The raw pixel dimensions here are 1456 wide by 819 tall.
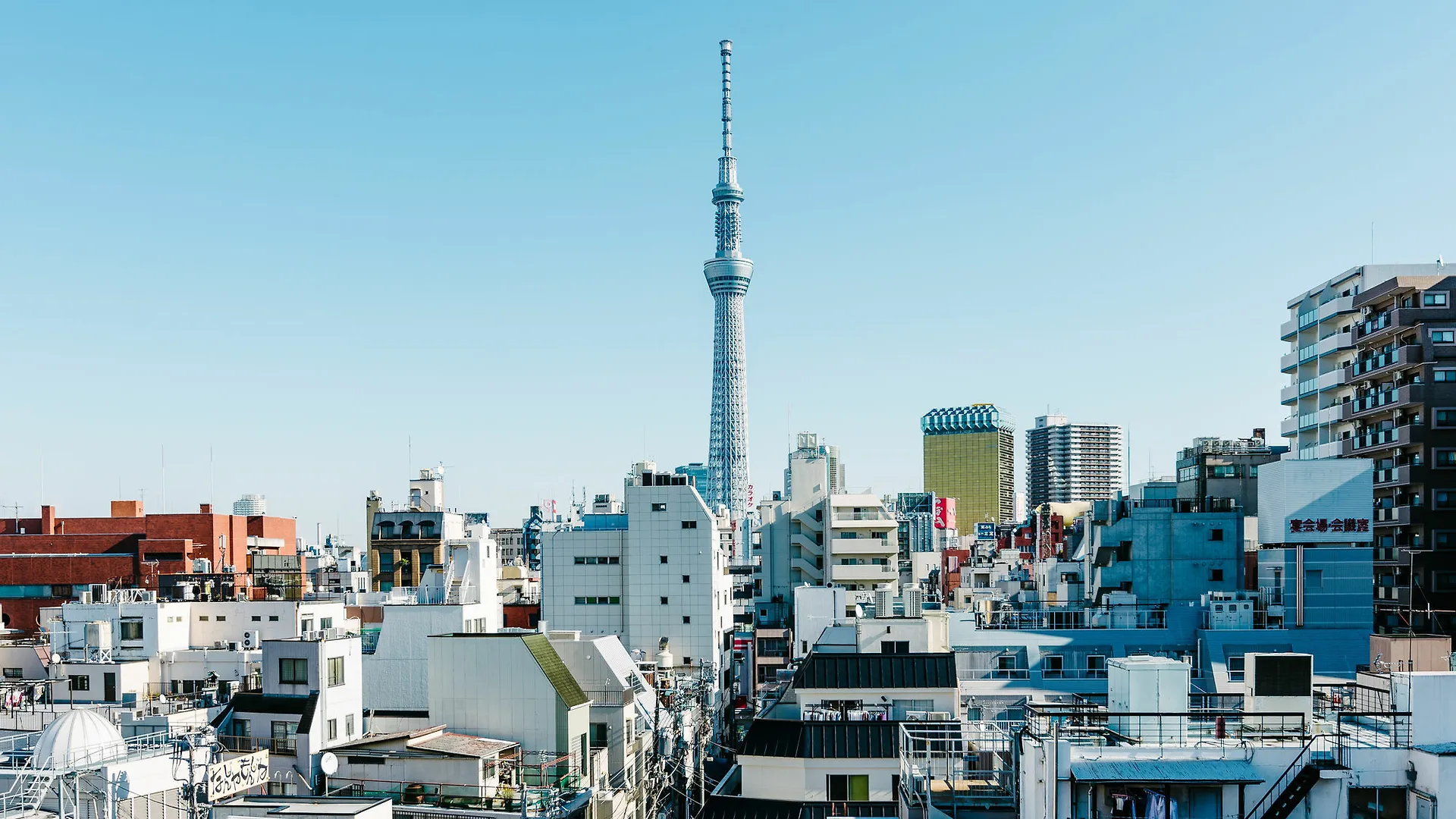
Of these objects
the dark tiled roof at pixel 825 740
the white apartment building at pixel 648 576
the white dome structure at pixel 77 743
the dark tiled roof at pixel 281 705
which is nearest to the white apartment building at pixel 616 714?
the dark tiled roof at pixel 825 740

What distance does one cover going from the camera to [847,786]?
30.9 metres

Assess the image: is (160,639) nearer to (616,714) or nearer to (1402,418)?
(616,714)

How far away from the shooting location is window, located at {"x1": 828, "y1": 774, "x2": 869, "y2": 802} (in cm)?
3080

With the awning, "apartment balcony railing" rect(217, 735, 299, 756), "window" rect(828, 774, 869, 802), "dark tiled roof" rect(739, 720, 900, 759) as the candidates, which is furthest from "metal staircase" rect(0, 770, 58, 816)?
"window" rect(828, 774, 869, 802)

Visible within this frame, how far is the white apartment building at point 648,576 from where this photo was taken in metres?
66.6

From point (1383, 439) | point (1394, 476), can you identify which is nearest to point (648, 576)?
point (1394, 476)

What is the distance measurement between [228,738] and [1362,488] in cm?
3844

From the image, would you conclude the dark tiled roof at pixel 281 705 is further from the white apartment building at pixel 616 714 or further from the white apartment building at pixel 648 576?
the white apartment building at pixel 648 576

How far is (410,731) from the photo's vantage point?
32031mm

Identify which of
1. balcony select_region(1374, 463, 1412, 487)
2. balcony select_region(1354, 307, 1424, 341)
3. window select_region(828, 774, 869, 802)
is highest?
balcony select_region(1354, 307, 1424, 341)

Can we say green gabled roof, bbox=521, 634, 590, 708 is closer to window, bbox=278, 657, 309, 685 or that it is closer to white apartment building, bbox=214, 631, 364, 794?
white apartment building, bbox=214, 631, 364, 794

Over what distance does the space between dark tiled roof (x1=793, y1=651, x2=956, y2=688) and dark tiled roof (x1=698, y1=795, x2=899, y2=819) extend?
651 cm

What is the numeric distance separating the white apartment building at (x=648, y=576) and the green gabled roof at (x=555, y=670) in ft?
103

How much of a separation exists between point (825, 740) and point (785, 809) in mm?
2026
